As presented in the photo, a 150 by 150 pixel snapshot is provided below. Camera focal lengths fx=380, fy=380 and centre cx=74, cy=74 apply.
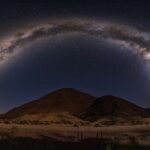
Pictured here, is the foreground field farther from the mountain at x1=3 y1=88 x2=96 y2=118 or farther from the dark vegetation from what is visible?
the mountain at x1=3 y1=88 x2=96 y2=118

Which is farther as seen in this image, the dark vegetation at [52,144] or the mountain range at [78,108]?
the mountain range at [78,108]

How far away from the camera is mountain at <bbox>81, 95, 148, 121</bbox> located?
91.9 ft

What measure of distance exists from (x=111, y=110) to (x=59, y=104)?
31.3 feet

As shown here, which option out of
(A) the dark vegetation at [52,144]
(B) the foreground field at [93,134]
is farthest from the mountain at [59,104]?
(A) the dark vegetation at [52,144]

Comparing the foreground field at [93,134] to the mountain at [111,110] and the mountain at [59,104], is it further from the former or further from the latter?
the mountain at [59,104]

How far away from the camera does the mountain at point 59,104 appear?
3481cm

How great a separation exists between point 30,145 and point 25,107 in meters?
24.8

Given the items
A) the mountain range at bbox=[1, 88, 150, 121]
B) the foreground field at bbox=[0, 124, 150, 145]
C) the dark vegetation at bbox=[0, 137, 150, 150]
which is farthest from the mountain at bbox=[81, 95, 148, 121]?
the dark vegetation at bbox=[0, 137, 150, 150]

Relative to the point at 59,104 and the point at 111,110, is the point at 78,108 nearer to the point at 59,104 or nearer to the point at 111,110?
the point at 59,104

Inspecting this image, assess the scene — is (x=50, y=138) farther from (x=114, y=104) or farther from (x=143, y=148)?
(x=114, y=104)

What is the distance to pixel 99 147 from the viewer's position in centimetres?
1371

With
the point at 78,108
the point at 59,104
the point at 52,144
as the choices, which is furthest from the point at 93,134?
the point at 59,104

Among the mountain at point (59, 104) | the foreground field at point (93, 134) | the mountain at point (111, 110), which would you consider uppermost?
the mountain at point (59, 104)

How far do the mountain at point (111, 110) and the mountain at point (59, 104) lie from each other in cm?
352
